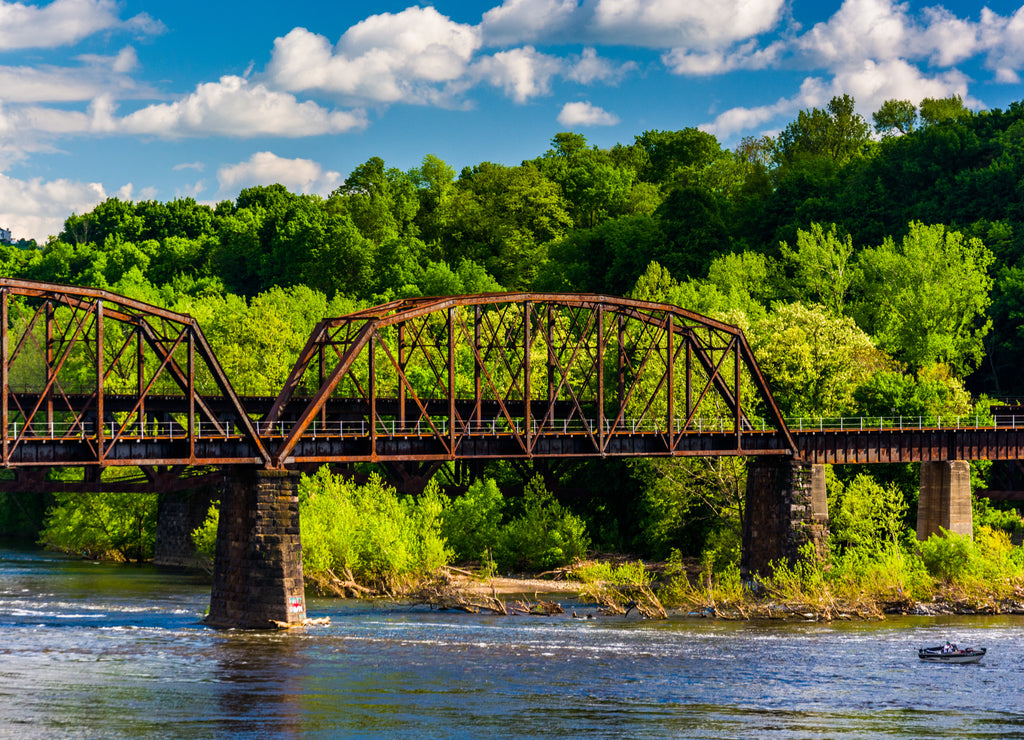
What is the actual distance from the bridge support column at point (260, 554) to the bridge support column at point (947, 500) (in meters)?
37.8

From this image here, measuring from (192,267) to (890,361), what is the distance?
332 ft

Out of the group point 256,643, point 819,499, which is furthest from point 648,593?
point 256,643

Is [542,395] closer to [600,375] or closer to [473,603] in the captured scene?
[600,375]

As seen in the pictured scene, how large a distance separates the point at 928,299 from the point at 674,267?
33.5m

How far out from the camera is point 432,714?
1804 inches

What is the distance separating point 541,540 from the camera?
90.7 metres

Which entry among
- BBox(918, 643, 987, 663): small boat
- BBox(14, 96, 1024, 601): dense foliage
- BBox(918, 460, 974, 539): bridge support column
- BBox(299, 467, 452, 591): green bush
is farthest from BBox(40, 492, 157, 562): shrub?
BBox(918, 643, 987, 663): small boat

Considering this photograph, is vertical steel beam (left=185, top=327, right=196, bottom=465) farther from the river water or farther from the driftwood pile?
the driftwood pile

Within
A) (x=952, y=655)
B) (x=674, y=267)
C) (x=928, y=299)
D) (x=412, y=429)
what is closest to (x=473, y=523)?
(x=412, y=429)

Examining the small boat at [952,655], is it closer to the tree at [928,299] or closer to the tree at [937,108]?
the tree at [928,299]

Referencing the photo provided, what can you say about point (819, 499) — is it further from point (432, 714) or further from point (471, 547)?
point (432, 714)

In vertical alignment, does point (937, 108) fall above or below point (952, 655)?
above

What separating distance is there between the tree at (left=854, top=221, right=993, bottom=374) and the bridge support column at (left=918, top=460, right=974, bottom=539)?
26264 mm

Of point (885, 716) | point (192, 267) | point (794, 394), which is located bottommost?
point (885, 716)
